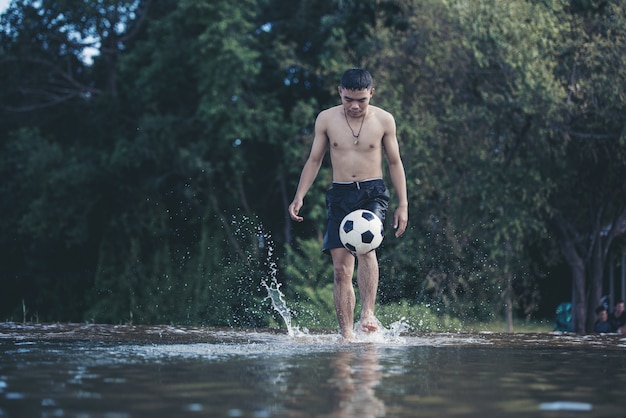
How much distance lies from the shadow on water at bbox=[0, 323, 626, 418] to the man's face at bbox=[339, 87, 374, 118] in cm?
170

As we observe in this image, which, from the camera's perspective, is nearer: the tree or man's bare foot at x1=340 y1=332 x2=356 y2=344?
man's bare foot at x1=340 y1=332 x2=356 y2=344

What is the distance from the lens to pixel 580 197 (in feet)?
67.1

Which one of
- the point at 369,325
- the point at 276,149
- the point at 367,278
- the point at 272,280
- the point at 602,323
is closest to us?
the point at 369,325

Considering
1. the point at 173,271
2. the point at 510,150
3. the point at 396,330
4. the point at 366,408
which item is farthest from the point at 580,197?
the point at 366,408

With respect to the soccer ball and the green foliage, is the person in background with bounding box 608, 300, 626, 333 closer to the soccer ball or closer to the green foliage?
the green foliage

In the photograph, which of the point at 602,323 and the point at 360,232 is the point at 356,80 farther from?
the point at 602,323

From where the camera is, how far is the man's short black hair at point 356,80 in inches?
310

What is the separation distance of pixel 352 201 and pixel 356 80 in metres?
0.94

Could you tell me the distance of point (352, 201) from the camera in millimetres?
8273

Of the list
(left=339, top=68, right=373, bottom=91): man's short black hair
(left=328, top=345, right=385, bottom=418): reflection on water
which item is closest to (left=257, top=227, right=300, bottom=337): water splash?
(left=339, top=68, right=373, bottom=91): man's short black hair

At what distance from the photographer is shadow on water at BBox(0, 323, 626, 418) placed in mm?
4207

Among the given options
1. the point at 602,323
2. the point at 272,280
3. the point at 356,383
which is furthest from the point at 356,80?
the point at 272,280

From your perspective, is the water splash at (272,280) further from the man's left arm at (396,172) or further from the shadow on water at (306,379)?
the shadow on water at (306,379)

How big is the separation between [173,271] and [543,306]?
10.8 m
